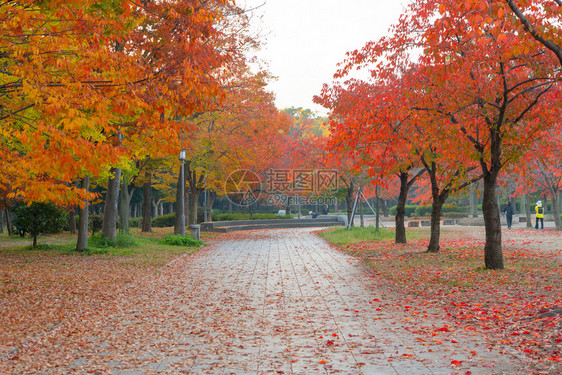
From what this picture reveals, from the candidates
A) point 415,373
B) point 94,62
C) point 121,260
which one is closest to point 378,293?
point 415,373

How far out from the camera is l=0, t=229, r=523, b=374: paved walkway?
510cm

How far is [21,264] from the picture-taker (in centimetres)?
1375

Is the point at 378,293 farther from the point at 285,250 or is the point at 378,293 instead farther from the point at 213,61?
the point at 285,250

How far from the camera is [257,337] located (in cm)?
634

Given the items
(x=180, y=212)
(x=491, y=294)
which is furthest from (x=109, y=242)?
(x=491, y=294)

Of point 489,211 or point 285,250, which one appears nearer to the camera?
point 489,211

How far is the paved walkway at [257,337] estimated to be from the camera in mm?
5098

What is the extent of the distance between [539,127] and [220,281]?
7430 millimetres
